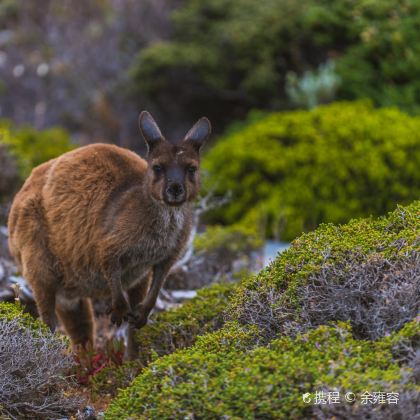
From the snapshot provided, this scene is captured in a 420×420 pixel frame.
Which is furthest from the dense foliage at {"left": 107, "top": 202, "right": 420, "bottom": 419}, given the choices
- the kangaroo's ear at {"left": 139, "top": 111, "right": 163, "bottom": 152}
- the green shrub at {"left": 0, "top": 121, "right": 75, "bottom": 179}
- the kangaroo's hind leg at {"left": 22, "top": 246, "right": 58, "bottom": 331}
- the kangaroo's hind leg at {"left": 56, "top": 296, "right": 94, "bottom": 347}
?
the green shrub at {"left": 0, "top": 121, "right": 75, "bottom": 179}

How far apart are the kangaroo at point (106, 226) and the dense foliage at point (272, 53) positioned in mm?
7119

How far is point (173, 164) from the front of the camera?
18.0 feet

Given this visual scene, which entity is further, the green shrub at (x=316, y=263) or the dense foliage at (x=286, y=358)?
the green shrub at (x=316, y=263)

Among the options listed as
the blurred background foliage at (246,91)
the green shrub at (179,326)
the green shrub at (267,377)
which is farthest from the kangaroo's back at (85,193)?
the blurred background foliage at (246,91)

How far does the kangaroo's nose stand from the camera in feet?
17.8

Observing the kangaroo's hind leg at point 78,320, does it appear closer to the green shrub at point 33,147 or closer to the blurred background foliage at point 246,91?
the blurred background foliage at point 246,91

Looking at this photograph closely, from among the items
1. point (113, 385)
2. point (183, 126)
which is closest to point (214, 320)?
point (113, 385)

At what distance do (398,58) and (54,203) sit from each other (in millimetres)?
7884

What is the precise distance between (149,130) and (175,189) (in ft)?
1.59

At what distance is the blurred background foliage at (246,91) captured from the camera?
10.6 metres

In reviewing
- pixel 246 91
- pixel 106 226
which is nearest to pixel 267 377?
pixel 106 226

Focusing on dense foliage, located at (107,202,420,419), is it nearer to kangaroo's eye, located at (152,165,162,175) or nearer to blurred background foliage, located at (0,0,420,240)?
kangaroo's eye, located at (152,165,162,175)

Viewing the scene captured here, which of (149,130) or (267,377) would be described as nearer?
(267,377)

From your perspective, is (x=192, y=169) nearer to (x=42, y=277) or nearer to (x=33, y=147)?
(x=42, y=277)
